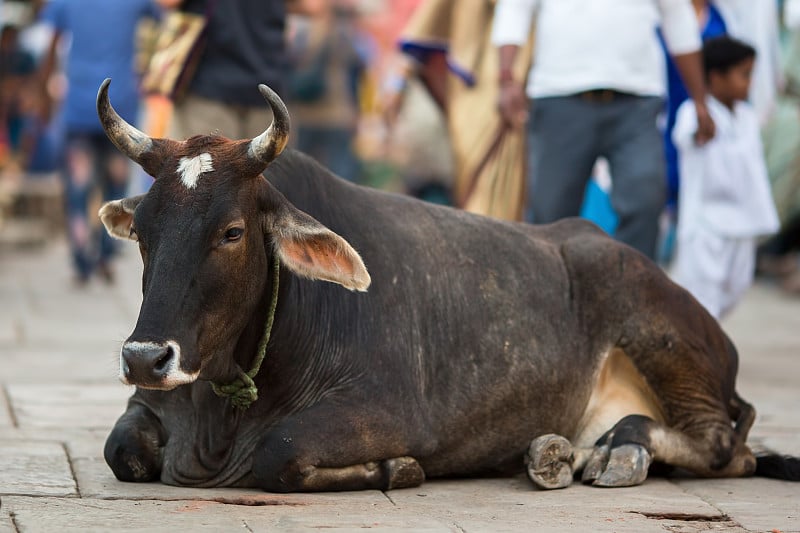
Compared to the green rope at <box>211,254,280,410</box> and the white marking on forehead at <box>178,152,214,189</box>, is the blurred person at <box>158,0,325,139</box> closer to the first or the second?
the green rope at <box>211,254,280,410</box>

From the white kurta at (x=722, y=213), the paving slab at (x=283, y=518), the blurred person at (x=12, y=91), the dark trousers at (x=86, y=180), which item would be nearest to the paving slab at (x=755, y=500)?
the paving slab at (x=283, y=518)

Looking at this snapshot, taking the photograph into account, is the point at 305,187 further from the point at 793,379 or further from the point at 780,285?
the point at 780,285

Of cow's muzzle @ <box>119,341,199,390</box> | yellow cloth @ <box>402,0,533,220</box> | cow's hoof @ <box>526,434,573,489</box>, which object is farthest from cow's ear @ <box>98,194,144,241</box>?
yellow cloth @ <box>402,0,533,220</box>

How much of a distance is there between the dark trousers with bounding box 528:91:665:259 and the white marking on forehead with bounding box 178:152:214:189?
2631 mm

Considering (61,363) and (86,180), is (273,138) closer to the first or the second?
(61,363)

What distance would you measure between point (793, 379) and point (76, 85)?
5.90m

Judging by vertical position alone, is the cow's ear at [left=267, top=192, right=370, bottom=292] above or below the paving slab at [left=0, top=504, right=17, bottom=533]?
above

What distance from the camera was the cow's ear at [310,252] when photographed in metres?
4.78

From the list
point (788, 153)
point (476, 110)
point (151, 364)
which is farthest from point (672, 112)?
point (788, 153)

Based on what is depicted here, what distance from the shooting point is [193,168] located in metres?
4.64

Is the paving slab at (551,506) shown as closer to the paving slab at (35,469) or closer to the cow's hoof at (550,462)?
the cow's hoof at (550,462)

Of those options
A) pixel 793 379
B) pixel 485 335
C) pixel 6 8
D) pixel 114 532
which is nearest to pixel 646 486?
pixel 485 335

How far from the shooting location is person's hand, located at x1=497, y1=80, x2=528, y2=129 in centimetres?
700

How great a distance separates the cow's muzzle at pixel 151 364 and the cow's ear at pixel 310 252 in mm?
568
